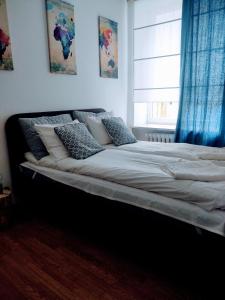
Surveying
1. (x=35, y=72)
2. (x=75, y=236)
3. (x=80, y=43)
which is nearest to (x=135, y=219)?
(x=75, y=236)

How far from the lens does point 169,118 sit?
11.7ft

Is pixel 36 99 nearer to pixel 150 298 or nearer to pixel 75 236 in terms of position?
pixel 75 236

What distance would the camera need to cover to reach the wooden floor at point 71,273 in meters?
1.33

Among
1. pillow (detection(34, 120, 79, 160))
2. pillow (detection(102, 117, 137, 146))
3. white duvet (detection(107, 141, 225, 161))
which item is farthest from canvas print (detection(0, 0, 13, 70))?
white duvet (detection(107, 141, 225, 161))

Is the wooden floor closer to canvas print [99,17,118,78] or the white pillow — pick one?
the white pillow

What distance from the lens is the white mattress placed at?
1234 millimetres

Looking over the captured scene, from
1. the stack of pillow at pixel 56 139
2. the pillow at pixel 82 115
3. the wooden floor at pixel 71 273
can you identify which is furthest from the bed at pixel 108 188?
the wooden floor at pixel 71 273

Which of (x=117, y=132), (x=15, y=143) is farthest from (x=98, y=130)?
(x=15, y=143)

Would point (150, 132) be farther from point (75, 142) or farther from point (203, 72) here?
point (75, 142)

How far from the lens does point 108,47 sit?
3217 millimetres

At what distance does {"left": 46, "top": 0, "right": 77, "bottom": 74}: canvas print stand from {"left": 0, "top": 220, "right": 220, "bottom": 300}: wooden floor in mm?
1804

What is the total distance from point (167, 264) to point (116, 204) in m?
0.54

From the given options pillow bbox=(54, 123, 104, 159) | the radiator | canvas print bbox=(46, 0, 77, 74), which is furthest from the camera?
the radiator

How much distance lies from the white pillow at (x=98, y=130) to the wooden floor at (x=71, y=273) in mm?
1130
